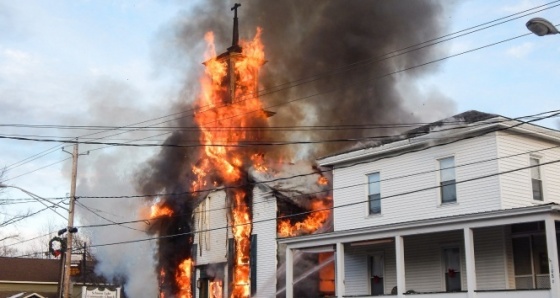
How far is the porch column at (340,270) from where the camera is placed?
23.6m

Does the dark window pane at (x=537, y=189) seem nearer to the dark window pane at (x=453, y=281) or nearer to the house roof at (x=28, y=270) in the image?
the dark window pane at (x=453, y=281)

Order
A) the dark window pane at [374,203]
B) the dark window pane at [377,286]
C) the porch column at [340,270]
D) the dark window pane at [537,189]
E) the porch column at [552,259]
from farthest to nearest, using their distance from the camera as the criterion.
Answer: the dark window pane at [374,203], the dark window pane at [377,286], the porch column at [340,270], the dark window pane at [537,189], the porch column at [552,259]

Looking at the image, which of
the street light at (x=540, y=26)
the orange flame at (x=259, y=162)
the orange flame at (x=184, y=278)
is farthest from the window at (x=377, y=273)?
the street light at (x=540, y=26)

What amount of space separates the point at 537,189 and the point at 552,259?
15.3ft

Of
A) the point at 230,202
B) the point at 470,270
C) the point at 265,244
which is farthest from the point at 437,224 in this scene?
the point at 230,202

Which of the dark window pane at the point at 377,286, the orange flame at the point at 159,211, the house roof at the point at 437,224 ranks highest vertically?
the orange flame at the point at 159,211

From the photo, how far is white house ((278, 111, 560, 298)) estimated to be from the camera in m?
20.2

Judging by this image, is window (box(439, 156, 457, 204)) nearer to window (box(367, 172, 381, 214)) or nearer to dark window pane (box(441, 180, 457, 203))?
dark window pane (box(441, 180, 457, 203))

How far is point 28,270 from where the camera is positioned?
4747cm

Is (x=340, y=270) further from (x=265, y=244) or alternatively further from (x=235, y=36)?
(x=235, y=36)

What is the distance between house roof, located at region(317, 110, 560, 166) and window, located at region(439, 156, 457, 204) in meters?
0.69

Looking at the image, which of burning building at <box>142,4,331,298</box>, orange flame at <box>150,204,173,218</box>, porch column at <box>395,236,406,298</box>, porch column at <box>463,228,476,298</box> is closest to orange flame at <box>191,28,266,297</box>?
burning building at <box>142,4,331,298</box>

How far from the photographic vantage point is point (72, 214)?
28.3m

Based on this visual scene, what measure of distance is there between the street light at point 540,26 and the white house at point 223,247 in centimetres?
1989
